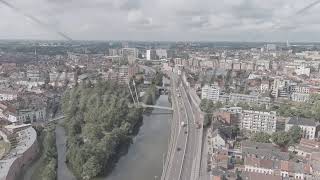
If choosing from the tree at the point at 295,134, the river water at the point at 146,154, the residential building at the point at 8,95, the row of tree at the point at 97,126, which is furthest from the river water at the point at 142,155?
the residential building at the point at 8,95

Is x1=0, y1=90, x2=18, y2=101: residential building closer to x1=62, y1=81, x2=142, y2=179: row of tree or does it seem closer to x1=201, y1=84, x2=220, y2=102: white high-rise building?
x1=62, y1=81, x2=142, y2=179: row of tree

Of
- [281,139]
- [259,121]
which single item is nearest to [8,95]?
[259,121]

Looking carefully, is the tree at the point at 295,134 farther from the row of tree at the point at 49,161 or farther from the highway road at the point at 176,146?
the row of tree at the point at 49,161

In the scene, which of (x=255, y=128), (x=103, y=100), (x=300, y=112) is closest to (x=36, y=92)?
(x=103, y=100)

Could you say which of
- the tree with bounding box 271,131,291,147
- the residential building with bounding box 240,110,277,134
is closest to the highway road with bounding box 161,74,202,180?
the residential building with bounding box 240,110,277,134

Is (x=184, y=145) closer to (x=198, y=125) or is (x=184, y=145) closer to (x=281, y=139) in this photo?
(x=198, y=125)

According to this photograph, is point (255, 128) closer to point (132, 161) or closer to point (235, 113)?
point (235, 113)
